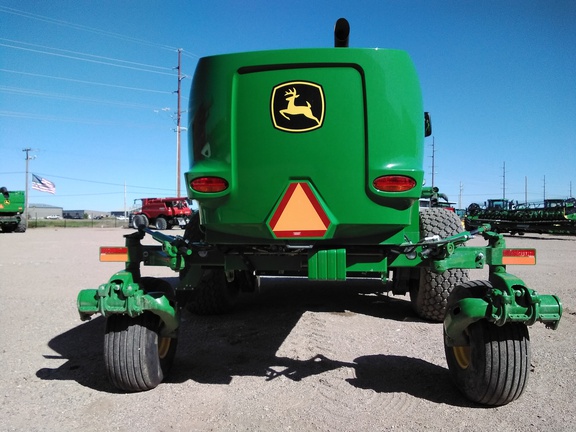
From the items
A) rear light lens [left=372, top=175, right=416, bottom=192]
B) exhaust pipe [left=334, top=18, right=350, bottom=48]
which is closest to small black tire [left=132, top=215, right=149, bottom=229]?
rear light lens [left=372, top=175, right=416, bottom=192]

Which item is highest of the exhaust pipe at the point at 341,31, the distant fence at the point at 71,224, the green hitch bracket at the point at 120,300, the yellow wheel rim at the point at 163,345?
the exhaust pipe at the point at 341,31

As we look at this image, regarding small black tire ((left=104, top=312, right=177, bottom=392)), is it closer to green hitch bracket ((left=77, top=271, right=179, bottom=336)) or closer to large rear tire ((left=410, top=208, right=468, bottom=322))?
green hitch bracket ((left=77, top=271, right=179, bottom=336))

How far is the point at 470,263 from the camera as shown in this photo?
3160 millimetres

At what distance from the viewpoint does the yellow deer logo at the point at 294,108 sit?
2893 mm

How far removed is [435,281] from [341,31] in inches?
108

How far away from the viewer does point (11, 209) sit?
1074 inches

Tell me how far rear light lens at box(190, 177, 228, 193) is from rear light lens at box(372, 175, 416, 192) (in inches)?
38.4

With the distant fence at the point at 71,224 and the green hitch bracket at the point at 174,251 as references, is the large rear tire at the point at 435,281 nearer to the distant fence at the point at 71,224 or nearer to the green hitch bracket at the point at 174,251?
the green hitch bracket at the point at 174,251

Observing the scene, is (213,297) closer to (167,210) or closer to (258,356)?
(258,356)

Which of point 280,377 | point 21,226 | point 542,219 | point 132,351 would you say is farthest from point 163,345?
point 21,226

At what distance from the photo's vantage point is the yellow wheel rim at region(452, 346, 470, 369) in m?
3.24

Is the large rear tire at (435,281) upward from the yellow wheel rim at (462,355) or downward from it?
upward

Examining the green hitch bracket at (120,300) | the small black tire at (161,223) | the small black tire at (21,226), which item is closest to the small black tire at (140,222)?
the green hitch bracket at (120,300)

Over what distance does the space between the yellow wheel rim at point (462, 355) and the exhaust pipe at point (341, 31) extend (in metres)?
2.53
